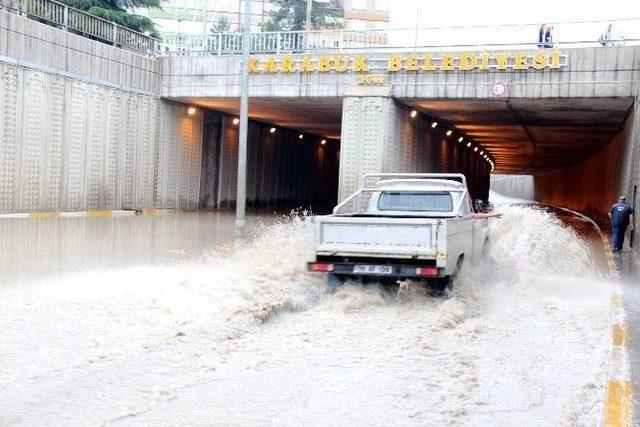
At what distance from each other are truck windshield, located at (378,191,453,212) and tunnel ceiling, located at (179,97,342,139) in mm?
13230

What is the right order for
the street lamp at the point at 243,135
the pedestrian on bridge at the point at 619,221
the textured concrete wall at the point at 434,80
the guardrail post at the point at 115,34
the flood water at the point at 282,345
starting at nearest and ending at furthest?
1. the flood water at the point at 282,345
2. the pedestrian on bridge at the point at 619,221
3. the street lamp at the point at 243,135
4. the textured concrete wall at the point at 434,80
5. the guardrail post at the point at 115,34

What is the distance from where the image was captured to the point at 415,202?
12070mm

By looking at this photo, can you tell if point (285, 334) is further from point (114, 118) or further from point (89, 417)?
point (114, 118)

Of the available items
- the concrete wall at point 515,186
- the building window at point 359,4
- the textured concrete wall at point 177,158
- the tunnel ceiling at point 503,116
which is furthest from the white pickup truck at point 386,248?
the concrete wall at point 515,186

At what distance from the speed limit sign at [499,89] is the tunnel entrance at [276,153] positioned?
18.6 ft

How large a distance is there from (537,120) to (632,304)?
18.8 m

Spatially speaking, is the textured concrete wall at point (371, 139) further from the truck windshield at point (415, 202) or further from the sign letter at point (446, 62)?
the truck windshield at point (415, 202)

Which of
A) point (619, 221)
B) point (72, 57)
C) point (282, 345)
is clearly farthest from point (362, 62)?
point (282, 345)

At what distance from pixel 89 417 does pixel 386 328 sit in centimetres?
399

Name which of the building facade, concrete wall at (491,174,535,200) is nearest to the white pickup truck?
the building facade

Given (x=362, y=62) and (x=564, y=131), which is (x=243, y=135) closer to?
(x=362, y=62)

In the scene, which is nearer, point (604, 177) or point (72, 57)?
point (72, 57)

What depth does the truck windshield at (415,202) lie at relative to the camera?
11828mm

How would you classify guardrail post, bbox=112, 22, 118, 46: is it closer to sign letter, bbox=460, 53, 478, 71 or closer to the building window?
sign letter, bbox=460, 53, 478, 71
